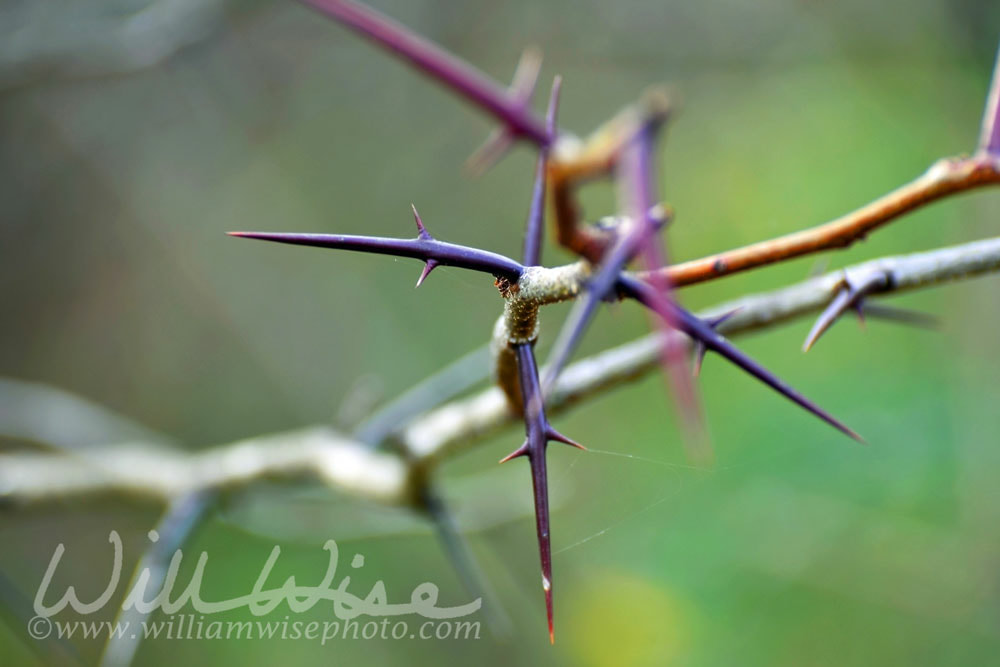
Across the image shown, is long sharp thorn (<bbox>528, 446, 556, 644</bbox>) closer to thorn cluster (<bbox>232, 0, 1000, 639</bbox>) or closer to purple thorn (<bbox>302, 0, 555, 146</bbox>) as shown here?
thorn cluster (<bbox>232, 0, 1000, 639</bbox>)

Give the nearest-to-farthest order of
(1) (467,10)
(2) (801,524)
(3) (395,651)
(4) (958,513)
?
1. (4) (958,513)
2. (2) (801,524)
3. (3) (395,651)
4. (1) (467,10)

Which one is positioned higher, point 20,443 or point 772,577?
point 20,443

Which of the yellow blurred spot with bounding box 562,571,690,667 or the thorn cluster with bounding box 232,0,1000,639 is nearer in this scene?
the thorn cluster with bounding box 232,0,1000,639

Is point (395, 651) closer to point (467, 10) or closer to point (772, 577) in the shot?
point (772, 577)

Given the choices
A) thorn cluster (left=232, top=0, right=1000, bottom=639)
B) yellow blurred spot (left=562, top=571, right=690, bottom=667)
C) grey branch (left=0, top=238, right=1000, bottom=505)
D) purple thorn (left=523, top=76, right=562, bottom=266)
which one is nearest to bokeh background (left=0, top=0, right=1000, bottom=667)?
yellow blurred spot (left=562, top=571, right=690, bottom=667)

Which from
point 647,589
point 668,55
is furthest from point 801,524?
point 668,55

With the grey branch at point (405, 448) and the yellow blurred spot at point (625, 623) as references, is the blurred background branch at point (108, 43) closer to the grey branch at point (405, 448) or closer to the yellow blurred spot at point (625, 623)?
the grey branch at point (405, 448)
